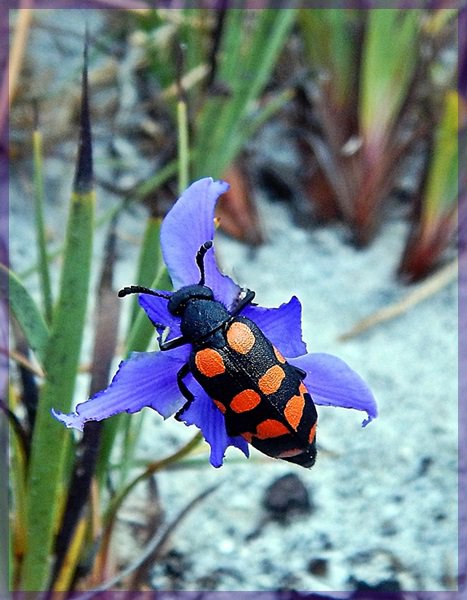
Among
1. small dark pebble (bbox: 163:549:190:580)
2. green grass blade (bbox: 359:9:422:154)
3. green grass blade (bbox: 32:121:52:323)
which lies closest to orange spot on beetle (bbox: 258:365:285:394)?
green grass blade (bbox: 32:121:52:323)

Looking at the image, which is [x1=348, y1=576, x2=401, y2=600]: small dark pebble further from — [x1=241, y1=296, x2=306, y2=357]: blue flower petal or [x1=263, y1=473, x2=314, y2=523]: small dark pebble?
[x1=241, y1=296, x2=306, y2=357]: blue flower petal

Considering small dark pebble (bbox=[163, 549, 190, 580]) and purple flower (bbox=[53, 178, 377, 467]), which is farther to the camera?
small dark pebble (bbox=[163, 549, 190, 580])

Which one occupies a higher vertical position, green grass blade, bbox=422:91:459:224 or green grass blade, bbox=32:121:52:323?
green grass blade, bbox=422:91:459:224

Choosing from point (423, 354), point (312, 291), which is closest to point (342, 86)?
point (312, 291)

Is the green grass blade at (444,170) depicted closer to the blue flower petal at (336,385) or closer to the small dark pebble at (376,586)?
the small dark pebble at (376,586)

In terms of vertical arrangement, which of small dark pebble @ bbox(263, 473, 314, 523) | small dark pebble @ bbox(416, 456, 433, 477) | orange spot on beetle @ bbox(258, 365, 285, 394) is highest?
small dark pebble @ bbox(416, 456, 433, 477)

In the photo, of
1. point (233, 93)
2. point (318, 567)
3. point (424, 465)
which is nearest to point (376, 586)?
point (318, 567)

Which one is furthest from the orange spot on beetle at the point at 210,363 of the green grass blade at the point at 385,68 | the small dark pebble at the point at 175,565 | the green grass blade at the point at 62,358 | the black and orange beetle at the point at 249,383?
the green grass blade at the point at 385,68
